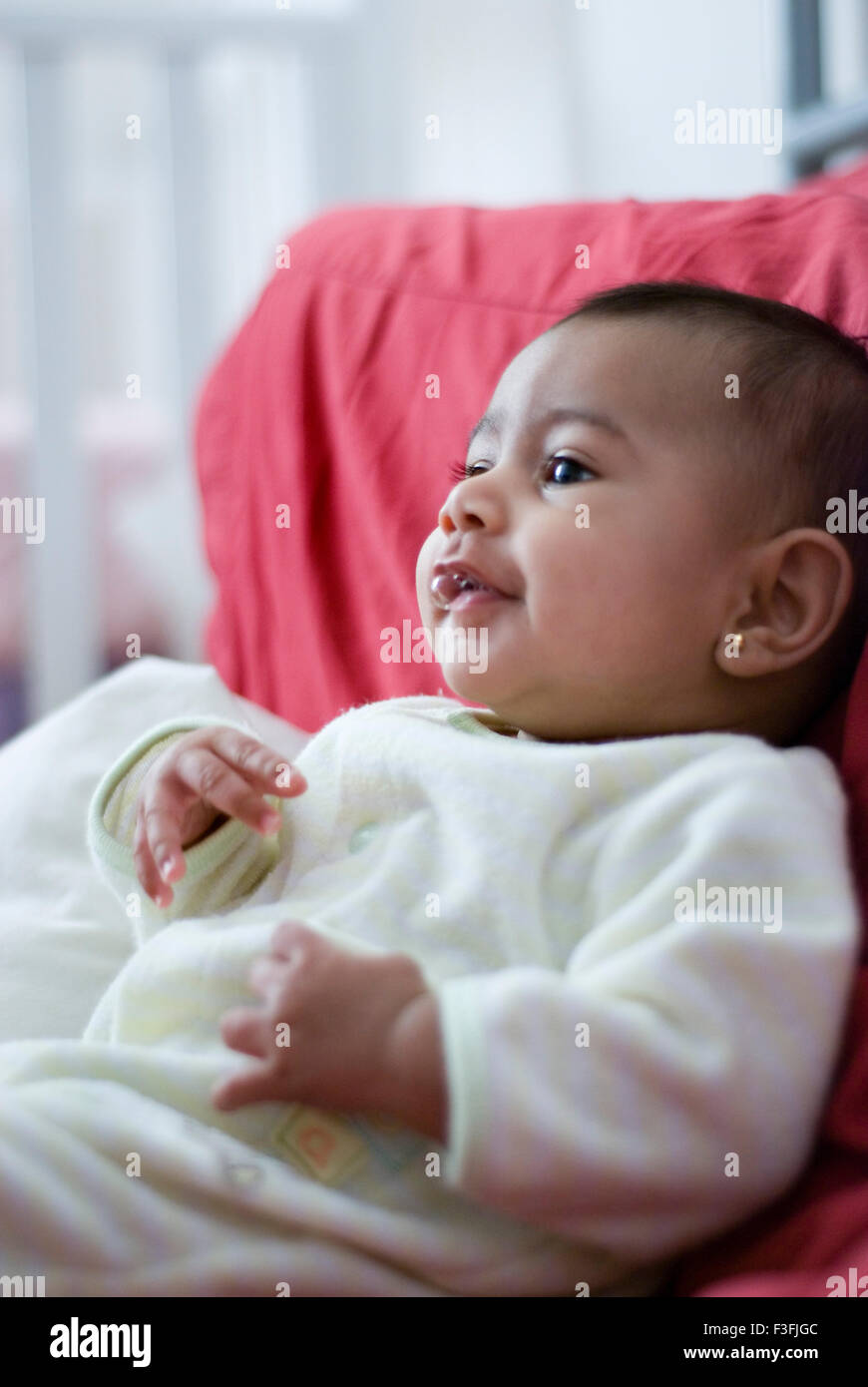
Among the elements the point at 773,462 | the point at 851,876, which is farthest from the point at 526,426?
the point at 851,876

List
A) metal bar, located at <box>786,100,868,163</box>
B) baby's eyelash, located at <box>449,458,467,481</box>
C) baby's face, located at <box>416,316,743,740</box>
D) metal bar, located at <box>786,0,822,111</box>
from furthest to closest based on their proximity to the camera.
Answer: metal bar, located at <box>786,0,822,111</box>
metal bar, located at <box>786,100,868,163</box>
baby's eyelash, located at <box>449,458,467,481</box>
baby's face, located at <box>416,316,743,740</box>

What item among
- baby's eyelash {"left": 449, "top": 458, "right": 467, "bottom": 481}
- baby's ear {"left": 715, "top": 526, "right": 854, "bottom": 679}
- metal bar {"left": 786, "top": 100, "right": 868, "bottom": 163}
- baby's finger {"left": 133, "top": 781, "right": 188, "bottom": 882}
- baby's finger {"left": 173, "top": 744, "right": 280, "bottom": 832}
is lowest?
baby's finger {"left": 133, "top": 781, "right": 188, "bottom": 882}

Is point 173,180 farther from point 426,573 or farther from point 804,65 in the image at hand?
point 426,573

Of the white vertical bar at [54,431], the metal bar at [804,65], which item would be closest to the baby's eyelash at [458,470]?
the metal bar at [804,65]

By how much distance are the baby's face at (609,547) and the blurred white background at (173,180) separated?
142cm

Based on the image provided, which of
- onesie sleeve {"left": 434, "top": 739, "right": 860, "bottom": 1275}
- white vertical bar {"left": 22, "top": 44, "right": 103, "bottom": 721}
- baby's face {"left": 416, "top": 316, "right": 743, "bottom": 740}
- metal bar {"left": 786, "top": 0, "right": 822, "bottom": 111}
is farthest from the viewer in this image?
white vertical bar {"left": 22, "top": 44, "right": 103, "bottom": 721}

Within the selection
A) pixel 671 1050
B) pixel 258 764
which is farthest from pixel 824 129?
pixel 671 1050

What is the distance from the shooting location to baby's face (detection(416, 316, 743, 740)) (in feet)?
2.54

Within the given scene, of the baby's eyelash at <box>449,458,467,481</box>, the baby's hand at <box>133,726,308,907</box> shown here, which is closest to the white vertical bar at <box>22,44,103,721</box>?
the baby's eyelash at <box>449,458,467,481</box>

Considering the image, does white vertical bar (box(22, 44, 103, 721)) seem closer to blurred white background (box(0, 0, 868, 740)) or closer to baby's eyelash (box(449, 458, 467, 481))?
blurred white background (box(0, 0, 868, 740))

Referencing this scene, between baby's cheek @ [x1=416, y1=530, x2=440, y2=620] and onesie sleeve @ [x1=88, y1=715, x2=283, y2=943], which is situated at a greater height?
baby's cheek @ [x1=416, y1=530, x2=440, y2=620]

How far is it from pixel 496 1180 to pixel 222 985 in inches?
8.4

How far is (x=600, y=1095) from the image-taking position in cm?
60
